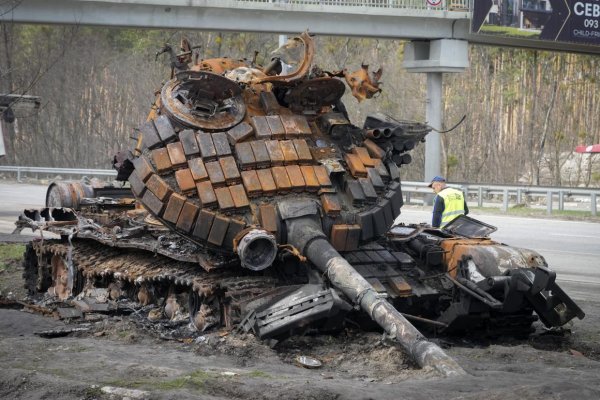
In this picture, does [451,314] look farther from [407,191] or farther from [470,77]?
[470,77]

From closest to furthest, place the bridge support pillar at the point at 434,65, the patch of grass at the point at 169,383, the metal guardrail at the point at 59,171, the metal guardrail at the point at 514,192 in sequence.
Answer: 1. the patch of grass at the point at 169,383
2. the metal guardrail at the point at 514,192
3. the bridge support pillar at the point at 434,65
4. the metal guardrail at the point at 59,171

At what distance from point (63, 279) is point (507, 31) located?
18.9 metres

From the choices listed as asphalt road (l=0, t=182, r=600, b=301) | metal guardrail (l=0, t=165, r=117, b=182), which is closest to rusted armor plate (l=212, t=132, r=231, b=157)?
asphalt road (l=0, t=182, r=600, b=301)

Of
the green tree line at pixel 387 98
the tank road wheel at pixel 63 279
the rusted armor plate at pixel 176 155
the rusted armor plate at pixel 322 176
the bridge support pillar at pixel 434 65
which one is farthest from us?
the green tree line at pixel 387 98

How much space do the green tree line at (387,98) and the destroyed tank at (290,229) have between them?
19.4 m

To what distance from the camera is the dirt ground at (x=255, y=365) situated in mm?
8062

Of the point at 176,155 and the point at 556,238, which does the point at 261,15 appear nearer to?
the point at 556,238

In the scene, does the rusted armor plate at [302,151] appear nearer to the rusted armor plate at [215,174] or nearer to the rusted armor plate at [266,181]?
the rusted armor plate at [266,181]

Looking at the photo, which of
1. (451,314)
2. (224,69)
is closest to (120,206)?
(224,69)

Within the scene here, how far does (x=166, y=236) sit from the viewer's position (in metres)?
12.6

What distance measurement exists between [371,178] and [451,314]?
196 centimetres

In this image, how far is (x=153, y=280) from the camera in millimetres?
12273

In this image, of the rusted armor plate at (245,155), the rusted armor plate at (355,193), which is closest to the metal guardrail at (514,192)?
the rusted armor plate at (355,193)

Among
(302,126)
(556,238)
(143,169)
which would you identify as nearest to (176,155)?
A: (143,169)
